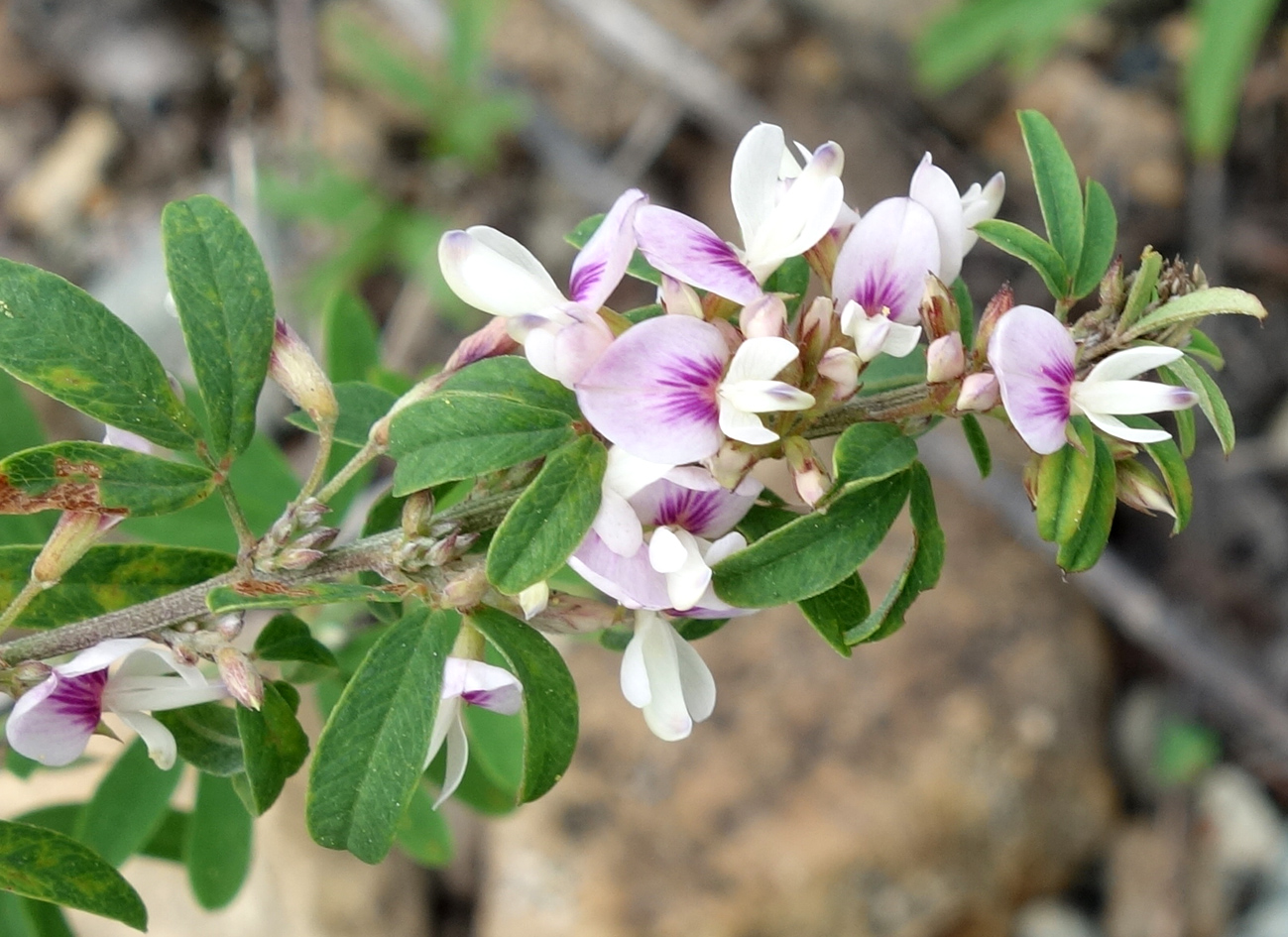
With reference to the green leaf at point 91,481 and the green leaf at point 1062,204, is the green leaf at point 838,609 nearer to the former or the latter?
the green leaf at point 1062,204

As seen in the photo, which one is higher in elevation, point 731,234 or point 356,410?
point 356,410

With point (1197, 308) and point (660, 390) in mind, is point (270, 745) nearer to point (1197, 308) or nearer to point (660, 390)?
point (660, 390)

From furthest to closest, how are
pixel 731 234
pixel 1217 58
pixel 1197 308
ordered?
1. pixel 731 234
2. pixel 1217 58
3. pixel 1197 308

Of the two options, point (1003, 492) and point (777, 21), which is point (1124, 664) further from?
point (777, 21)

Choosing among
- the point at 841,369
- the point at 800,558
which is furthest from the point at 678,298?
the point at 800,558

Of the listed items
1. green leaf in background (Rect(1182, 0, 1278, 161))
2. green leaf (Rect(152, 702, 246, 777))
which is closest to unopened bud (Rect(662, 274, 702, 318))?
green leaf (Rect(152, 702, 246, 777))
